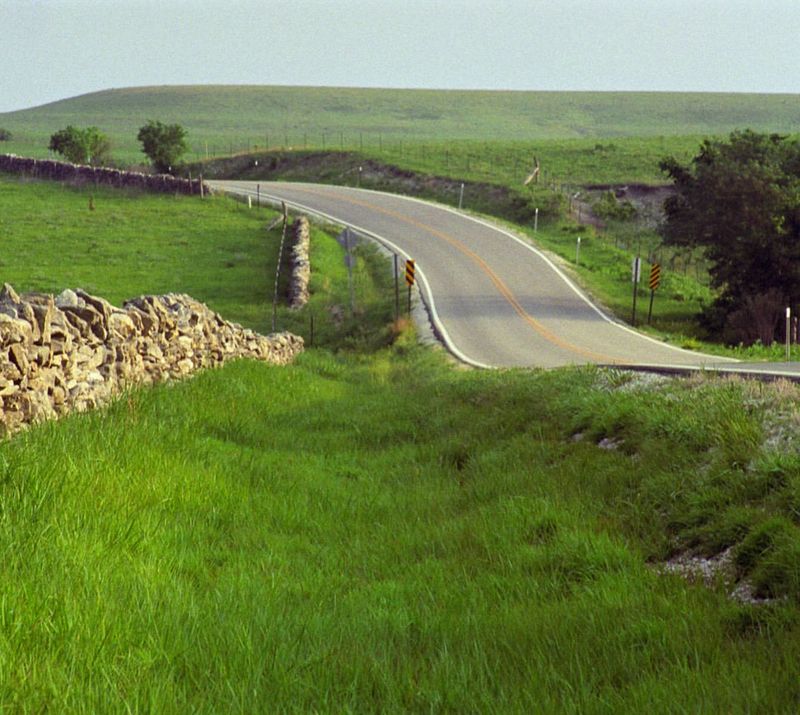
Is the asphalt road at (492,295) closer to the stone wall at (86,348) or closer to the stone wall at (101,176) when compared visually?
the stone wall at (101,176)

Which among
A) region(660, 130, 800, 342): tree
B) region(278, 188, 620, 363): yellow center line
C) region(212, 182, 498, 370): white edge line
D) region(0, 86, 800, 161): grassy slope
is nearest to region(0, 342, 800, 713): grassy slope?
region(212, 182, 498, 370): white edge line

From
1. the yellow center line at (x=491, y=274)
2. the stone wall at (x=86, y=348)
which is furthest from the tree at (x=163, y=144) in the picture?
the stone wall at (x=86, y=348)

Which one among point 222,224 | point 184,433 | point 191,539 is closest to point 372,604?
point 191,539

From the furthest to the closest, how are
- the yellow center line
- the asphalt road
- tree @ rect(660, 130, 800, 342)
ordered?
tree @ rect(660, 130, 800, 342) < the yellow center line < the asphalt road

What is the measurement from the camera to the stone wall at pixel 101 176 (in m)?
63.4

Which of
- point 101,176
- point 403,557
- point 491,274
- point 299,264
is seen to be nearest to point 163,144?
point 101,176

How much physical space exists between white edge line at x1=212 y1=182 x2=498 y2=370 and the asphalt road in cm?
5

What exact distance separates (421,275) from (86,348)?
3095 cm

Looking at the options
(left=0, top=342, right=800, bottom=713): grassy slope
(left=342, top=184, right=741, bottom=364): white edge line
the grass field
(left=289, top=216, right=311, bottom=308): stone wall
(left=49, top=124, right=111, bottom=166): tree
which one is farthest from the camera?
(left=49, top=124, right=111, bottom=166): tree

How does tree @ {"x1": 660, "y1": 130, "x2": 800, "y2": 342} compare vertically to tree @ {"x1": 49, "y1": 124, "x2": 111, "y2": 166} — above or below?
below

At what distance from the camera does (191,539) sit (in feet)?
24.9

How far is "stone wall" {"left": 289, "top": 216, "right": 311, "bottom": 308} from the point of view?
37375mm

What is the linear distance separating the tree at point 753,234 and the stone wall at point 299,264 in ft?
49.0

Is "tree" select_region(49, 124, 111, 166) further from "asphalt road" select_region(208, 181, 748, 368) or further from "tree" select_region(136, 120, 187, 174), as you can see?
"asphalt road" select_region(208, 181, 748, 368)
